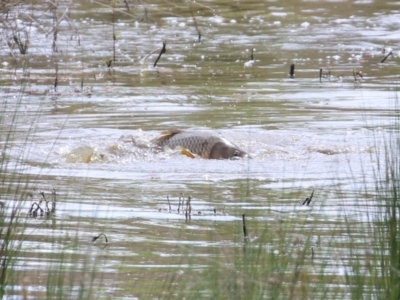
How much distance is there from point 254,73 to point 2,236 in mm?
10732

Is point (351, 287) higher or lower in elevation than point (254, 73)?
higher

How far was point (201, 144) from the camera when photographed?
10.3 m

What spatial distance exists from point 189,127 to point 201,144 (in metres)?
1.69

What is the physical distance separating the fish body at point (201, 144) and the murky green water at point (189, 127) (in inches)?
4.6

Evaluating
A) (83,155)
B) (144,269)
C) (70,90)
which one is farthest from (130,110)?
(144,269)

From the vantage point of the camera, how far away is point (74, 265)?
438 cm

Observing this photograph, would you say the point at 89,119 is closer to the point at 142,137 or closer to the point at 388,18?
the point at 142,137

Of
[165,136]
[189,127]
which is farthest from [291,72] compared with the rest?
[165,136]

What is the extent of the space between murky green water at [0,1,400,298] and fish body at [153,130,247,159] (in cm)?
12

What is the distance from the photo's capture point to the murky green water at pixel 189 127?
617cm

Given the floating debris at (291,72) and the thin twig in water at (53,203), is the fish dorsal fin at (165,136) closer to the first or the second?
the thin twig in water at (53,203)

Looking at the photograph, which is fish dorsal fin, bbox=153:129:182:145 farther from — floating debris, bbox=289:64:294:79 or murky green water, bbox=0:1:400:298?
floating debris, bbox=289:64:294:79

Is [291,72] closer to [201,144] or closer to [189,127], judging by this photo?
[189,127]

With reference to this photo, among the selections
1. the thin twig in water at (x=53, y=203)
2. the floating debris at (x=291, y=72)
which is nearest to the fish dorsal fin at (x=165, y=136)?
the thin twig in water at (x=53, y=203)
